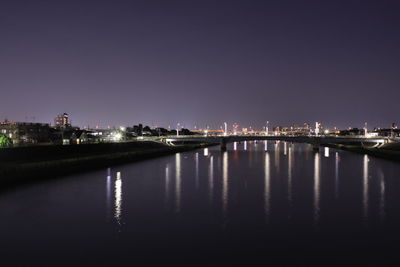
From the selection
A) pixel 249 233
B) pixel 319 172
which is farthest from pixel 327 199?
pixel 319 172

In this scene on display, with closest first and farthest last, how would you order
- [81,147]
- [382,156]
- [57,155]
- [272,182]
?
[272,182], [57,155], [81,147], [382,156]

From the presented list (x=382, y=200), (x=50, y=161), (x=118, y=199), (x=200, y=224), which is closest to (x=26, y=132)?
(x=50, y=161)

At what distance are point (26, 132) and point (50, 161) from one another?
8445 centimetres

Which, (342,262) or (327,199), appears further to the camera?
(327,199)

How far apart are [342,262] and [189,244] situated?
6202mm

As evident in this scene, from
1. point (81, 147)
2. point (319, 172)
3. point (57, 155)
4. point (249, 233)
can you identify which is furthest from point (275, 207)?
point (81, 147)

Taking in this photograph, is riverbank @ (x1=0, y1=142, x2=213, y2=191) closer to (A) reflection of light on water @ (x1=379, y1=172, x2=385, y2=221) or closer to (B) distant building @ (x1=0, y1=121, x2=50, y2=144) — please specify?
(A) reflection of light on water @ (x1=379, y1=172, x2=385, y2=221)

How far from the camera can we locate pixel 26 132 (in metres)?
117

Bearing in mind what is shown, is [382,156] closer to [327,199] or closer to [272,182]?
[272,182]

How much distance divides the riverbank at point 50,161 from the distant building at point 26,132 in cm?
5201

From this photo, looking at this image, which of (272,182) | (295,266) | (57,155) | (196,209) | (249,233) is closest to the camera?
(295,266)

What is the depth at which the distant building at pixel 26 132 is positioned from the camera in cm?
11144

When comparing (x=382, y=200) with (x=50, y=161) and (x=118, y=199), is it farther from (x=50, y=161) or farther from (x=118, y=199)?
(x=50, y=161)

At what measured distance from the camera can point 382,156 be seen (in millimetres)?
66938
